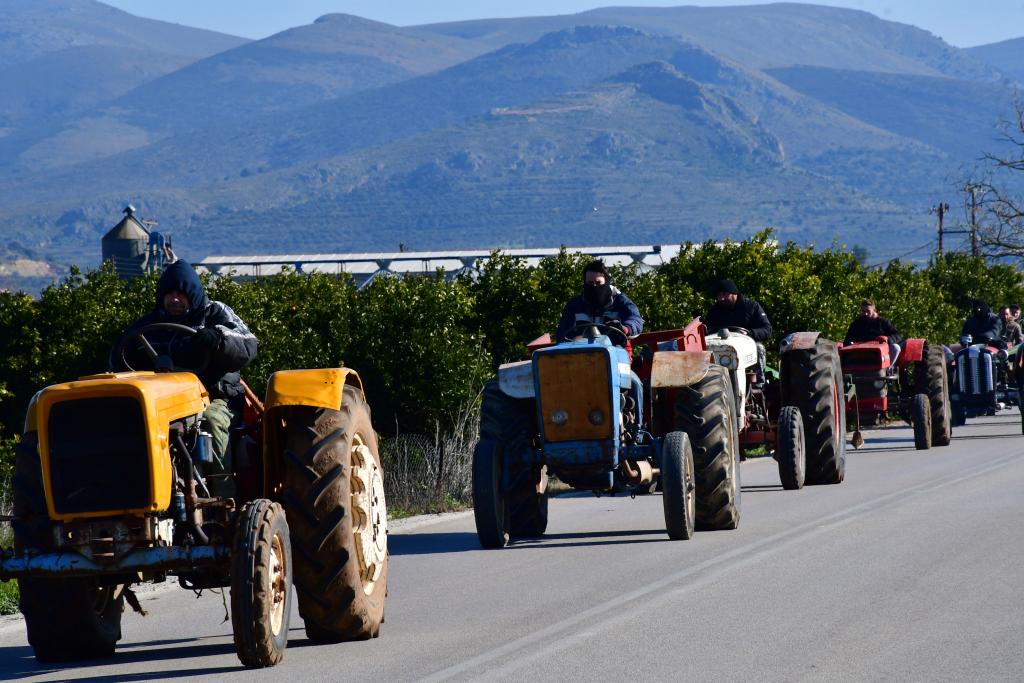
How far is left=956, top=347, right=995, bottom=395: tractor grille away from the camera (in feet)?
92.0

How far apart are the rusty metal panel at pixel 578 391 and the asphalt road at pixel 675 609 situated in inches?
35.4

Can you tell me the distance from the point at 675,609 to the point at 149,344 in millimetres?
3264

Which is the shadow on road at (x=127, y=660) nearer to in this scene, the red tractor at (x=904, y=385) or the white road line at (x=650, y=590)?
the white road line at (x=650, y=590)

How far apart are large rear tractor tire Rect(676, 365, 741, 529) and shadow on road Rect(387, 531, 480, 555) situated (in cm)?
182

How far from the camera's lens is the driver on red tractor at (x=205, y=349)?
30.3 ft

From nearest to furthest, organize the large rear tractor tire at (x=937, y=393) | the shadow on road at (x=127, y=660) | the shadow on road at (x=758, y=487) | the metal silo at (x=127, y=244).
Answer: the shadow on road at (x=127, y=660) → the shadow on road at (x=758, y=487) → the large rear tractor tire at (x=937, y=393) → the metal silo at (x=127, y=244)

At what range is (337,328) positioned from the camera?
72.4 ft

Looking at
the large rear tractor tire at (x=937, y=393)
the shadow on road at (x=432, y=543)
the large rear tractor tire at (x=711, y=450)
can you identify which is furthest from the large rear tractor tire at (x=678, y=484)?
the large rear tractor tire at (x=937, y=393)

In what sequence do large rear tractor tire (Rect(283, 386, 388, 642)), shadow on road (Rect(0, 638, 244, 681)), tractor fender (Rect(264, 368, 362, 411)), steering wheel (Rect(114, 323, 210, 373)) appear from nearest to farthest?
shadow on road (Rect(0, 638, 244, 681)), large rear tractor tire (Rect(283, 386, 388, 642)), tractor fender (Rect(264, 368, 362, 411)), steering wheel (Rect(114, 323, 210, 373))

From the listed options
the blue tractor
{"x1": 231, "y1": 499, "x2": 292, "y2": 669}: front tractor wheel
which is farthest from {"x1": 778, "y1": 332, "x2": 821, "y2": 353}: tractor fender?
{"x1": 231, "y1": 499, "x2": 292, "y2": 669}: front tractor wheel

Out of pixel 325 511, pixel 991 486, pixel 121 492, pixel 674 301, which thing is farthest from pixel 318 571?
pixel 674 301

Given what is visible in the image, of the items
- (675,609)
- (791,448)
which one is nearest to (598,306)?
(791,448)

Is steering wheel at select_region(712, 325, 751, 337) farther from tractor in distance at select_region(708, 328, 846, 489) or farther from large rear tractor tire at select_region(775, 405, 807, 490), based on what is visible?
large rear tractor tire at select_region(775, 405, 807, 490)

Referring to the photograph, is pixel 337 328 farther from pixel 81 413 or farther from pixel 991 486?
pixel 81 413
